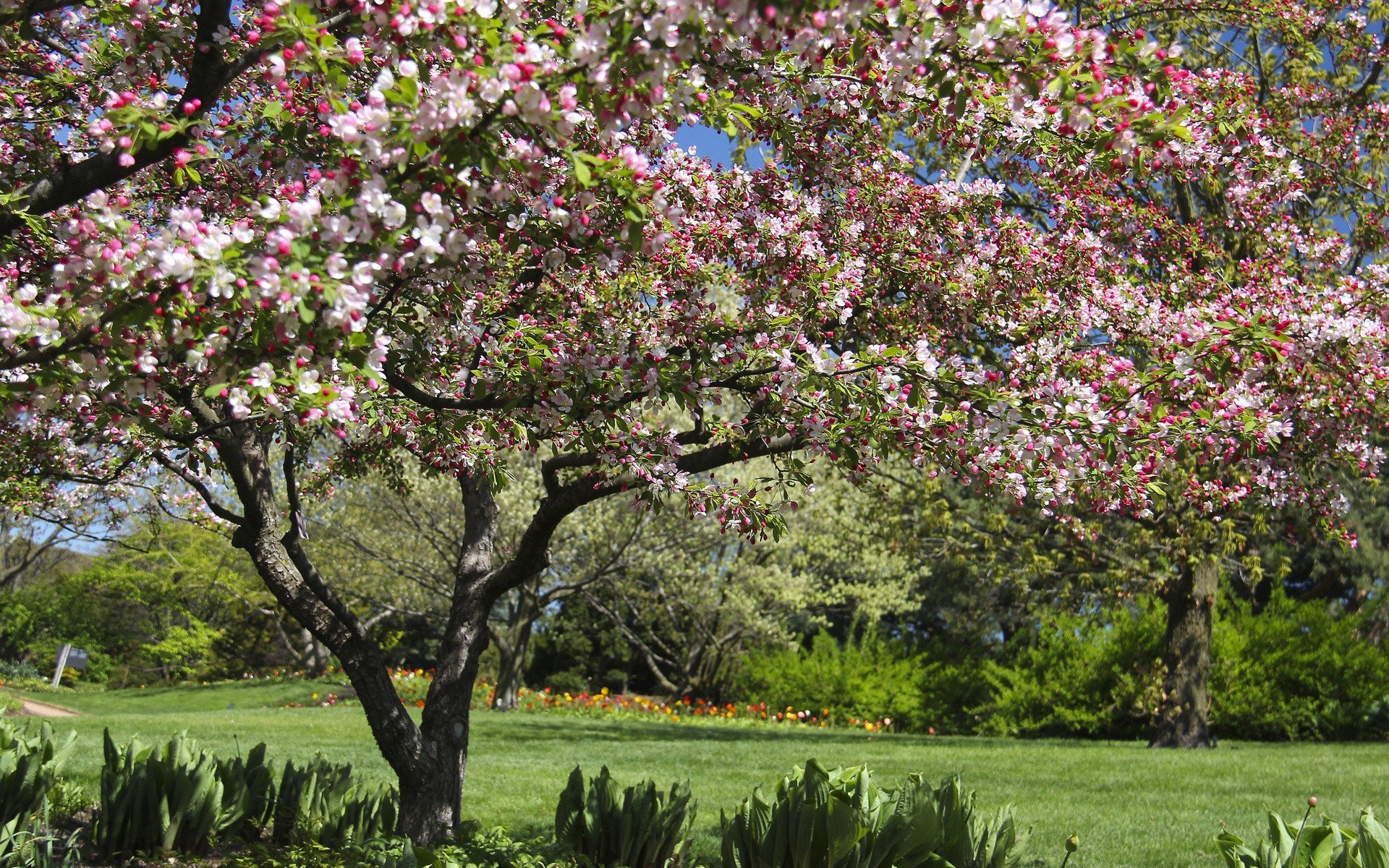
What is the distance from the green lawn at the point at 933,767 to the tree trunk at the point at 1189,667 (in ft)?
1.54

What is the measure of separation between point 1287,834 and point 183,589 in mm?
24669

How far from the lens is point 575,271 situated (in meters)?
4.39

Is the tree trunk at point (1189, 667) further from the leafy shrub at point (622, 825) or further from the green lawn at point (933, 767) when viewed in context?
the leafy shrub at point (622, 825)

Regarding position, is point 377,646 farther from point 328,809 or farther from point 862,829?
point 862,829

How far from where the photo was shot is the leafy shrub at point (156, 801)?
4805 millimetres

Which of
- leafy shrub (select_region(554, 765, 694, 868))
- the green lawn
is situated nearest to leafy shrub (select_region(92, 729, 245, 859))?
leafy shrub (select_region(554, 765, 694, 868))

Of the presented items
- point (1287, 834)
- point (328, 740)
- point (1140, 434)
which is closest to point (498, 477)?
point (1140, 434)

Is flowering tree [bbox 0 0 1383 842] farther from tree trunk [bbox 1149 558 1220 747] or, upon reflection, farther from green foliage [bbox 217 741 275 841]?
tree trunk [bbox 1149 558 1220 747]

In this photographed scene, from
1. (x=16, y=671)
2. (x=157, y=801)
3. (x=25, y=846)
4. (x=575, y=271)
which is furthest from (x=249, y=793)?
(x=16, y=671)

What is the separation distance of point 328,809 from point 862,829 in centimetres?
279

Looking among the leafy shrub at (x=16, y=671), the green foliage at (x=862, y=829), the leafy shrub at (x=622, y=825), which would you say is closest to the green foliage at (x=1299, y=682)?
the green foliage at (x=862, y=829)

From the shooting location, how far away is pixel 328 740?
37.7 feet

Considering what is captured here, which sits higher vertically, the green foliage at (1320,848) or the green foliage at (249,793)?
the green foliage at (1320,848)

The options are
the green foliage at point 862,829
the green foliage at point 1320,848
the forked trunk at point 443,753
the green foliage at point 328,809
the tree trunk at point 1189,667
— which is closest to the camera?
the green foliage at point 1320,848
